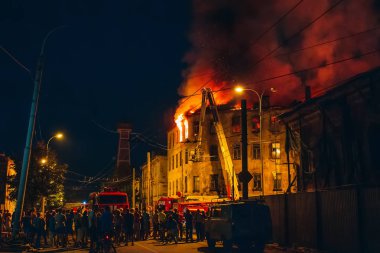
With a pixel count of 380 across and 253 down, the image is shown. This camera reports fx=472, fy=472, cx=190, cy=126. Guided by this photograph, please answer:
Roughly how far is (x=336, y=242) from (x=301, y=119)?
11967 mm

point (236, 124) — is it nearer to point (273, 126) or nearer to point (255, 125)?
point (255, 125)

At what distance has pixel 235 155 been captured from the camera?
56.6 m

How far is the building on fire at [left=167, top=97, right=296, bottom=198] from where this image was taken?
182ft

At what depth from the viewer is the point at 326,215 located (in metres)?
19.4

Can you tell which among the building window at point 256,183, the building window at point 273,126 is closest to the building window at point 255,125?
the building window at point 273,126

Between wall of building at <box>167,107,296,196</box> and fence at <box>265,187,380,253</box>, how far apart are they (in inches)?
1218

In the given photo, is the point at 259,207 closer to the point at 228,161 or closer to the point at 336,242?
the point at 336,242

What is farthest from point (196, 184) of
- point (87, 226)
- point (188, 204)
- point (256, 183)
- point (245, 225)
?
point (245, 225)

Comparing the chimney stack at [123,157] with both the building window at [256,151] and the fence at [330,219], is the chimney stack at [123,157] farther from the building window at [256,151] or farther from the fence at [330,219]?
the fence at [330,219]

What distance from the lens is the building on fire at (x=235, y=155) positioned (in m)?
55.4

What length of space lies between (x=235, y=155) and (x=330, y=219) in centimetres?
3755

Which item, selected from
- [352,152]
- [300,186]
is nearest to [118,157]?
[300,186]

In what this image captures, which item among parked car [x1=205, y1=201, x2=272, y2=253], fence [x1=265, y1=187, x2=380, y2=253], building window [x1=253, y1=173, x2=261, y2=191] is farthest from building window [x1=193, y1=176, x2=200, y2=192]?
parked car [x1=205, y1=201, x2=272, y2=253]

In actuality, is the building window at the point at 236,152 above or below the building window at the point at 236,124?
below
